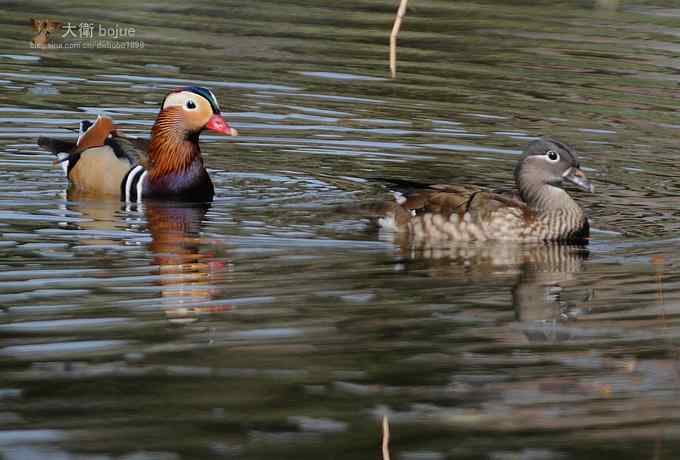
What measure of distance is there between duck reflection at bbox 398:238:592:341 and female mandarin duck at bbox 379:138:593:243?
13 centimetres

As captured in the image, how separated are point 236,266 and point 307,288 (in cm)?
90

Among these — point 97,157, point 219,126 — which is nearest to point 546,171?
point 219,126

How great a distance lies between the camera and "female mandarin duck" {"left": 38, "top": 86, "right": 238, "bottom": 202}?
12836 millimetres

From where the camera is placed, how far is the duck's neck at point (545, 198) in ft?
36.5

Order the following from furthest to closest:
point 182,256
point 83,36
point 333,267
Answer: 1. point 83,36
2. point 182,256
3. point 333,267

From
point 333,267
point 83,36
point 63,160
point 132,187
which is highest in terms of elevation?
point 83,36

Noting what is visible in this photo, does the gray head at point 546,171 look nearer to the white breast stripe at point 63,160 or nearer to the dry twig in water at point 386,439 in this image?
the white breast stripe at point 63,160

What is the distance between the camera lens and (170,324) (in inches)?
311

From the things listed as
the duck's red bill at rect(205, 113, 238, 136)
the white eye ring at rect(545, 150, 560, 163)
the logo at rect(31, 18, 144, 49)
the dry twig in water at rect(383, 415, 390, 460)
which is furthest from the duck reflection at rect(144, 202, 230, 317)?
the logo at rect(31, 18, 144, 49)

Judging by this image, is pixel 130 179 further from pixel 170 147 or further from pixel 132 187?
pixel 170 147

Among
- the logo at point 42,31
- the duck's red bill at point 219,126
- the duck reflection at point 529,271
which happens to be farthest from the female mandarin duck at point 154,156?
the logo at point 42,31

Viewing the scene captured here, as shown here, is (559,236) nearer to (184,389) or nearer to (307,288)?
(307,288)

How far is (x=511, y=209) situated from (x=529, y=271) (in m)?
1.21

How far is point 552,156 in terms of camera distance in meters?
11.3
